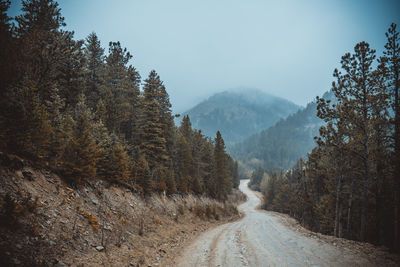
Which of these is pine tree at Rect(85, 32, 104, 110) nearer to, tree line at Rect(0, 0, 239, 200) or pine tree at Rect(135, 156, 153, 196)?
tree line at Rect(0, 0, 239, 200)

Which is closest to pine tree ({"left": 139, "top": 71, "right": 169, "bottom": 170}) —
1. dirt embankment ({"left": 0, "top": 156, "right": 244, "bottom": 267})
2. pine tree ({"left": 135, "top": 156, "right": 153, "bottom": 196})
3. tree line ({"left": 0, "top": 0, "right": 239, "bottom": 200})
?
tree line ({"left": 0, "top": 0, "right": 239, "bottom": 200})

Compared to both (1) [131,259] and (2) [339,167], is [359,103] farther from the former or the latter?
(1) [131,259]

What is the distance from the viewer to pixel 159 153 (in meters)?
22.2

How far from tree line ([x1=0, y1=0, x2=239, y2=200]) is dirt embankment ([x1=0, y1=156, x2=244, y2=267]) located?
1.17 m

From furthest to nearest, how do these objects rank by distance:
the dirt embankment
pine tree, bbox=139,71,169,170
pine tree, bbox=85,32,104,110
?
pine tree, bbox=85,32,104,110 < pine tree, bbox=139,71,169,170 < the dirt embankment

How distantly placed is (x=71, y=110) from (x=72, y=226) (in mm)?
16762

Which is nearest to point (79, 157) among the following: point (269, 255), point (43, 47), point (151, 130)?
point (43, 47)

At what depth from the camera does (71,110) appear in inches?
782

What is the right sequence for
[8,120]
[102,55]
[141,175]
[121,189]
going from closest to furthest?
[8,120] < [121,189] < [141,175] < [102,55]

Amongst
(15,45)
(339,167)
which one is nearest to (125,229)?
(15,45)

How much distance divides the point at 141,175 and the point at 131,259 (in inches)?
349

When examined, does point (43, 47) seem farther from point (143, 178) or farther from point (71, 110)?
point (143, 178)

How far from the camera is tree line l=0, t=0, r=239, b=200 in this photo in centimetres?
756

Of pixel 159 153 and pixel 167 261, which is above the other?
pixel 159 153
